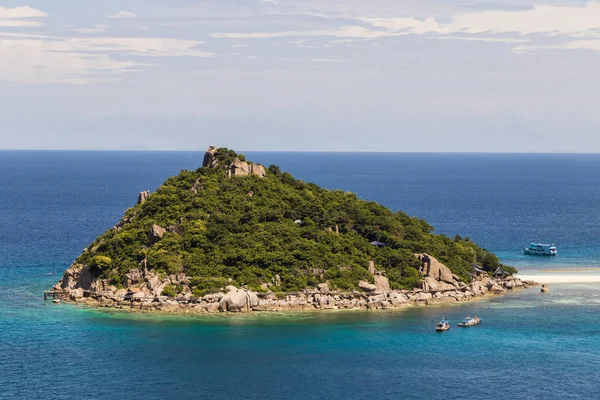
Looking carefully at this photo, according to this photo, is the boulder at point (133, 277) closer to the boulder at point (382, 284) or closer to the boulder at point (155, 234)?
the boulder at point (155, 234)

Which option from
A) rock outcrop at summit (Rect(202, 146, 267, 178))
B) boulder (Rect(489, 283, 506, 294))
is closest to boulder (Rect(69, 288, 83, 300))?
rock outcrop at summit (Rect(202, 146, 267, 178))

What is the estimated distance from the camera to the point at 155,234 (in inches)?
4515

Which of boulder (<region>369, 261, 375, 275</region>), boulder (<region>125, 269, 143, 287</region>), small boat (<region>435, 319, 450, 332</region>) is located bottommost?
small boat (<region>435, 319, 450, 332</region>)

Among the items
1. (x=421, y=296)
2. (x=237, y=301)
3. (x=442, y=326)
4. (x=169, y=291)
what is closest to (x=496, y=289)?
(x=421, y=296)

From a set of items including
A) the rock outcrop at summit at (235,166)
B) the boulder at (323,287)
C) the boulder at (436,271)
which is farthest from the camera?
the rock outcrop at summit at (235,166)

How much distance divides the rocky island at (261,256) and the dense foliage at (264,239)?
0.53ft

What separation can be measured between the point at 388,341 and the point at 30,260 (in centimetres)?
7318

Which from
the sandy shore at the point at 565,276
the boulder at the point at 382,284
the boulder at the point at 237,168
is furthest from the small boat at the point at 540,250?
the boulder at the point at 237,168

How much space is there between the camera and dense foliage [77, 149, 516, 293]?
4363 inches

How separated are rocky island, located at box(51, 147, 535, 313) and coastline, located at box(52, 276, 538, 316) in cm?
15

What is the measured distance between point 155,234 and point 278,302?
21097mm

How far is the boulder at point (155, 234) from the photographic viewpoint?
115 metres

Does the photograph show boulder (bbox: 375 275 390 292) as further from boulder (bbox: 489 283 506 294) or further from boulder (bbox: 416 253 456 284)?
boulder (bbox: 489 283 506 294)

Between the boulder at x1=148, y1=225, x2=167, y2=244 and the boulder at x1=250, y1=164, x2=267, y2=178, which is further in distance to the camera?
the boulder at x1=250, y1=164, x2=267, y2=178
